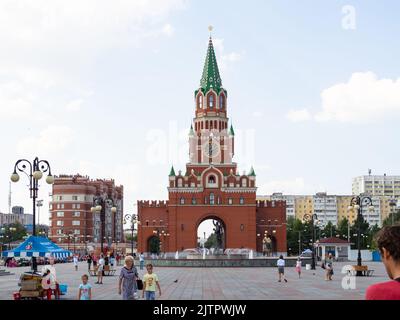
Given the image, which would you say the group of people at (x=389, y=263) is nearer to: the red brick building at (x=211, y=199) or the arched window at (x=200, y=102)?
the red brick building at (x=211, y=199)

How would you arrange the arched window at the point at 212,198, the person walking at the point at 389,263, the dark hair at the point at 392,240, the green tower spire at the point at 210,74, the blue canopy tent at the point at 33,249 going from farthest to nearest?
the green tower spire at the point at 210,74
the arched window at the point at 212,198
the blue canopy tent at the point at 33,249
the dark hair at the point at 392,240
the person walking at the point at 389,263

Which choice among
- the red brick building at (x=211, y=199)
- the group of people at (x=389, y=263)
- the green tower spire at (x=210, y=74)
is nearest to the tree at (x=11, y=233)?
the red brick building at (x=211, y=199)

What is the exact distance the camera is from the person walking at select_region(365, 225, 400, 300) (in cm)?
344

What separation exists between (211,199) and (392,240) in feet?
284

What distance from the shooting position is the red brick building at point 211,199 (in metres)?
88.8

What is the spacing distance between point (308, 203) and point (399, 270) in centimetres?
19852

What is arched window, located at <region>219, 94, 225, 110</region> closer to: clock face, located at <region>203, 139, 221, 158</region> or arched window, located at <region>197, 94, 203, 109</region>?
arched window, located at <region>197, 94, 203, 109</region>

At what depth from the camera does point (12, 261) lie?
213 ft

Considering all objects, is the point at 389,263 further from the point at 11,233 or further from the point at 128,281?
the point at 11,233

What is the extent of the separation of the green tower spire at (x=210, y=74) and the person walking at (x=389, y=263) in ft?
313
